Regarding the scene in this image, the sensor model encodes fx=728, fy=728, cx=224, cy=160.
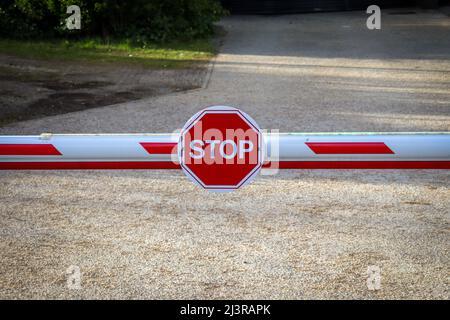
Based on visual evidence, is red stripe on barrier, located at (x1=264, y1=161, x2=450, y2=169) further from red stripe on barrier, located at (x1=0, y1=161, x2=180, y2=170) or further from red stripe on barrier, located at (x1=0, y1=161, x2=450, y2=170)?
red stripe on barrier, located at (x1=0, y1=161, x2=180, y2=170)

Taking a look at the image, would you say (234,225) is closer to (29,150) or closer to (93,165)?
(93,165)

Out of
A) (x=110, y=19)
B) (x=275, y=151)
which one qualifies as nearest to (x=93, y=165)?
(x=275, y=151)

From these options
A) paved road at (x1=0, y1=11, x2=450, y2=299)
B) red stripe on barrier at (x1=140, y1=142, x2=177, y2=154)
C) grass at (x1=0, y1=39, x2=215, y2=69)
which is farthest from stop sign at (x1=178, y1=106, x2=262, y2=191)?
grass at (x1=0, y1=39, x2=215, y2=69)

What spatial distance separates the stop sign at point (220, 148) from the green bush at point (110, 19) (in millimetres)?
13968

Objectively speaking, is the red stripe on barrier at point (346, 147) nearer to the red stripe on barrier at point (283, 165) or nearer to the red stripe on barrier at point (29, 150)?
the red stripe on barrier at point (283, 165)

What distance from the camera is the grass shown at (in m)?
14.7

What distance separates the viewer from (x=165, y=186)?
6.98 metres

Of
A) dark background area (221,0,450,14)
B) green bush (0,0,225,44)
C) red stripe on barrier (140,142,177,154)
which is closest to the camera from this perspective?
red stripe on barrier (140,142,177,154)

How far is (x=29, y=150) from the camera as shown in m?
3.44

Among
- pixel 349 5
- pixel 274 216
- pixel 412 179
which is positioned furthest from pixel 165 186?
pixel 349 5

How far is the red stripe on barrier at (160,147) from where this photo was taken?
3.40 meters

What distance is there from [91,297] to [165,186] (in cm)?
250

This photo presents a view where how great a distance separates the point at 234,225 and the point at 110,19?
1274 centimetres

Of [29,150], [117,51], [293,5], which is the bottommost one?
[293,5]
